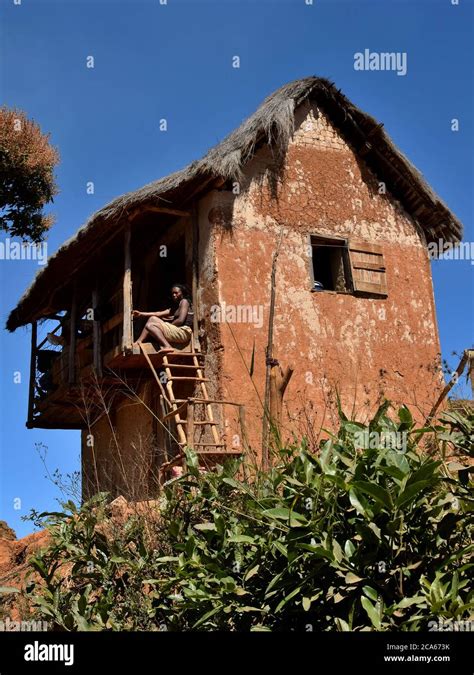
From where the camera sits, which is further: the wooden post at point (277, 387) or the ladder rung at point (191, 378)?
the ladder rung at point (191, 378)

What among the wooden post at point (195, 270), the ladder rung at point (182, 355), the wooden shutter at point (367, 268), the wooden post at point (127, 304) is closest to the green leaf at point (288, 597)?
the ladder rung at point (182, 355)

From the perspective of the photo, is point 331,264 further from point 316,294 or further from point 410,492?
point 410,492

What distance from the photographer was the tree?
1039 centimetres

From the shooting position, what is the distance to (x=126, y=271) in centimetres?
1080

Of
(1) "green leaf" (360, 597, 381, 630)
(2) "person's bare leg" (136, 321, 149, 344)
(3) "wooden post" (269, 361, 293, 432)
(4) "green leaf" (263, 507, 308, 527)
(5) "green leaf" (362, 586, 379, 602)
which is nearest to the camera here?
(1) "green leaf" (360, 597, 381, 630)

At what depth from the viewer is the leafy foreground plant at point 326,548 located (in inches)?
167

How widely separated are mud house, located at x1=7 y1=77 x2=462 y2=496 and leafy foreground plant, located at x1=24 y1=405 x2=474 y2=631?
3.92m

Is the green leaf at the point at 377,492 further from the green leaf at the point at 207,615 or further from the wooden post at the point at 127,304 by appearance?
the wooden post at the point at 127,304

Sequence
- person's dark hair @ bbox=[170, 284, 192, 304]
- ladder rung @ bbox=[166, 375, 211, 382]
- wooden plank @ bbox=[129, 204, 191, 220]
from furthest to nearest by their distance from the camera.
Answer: person's dark hair @ bbox=[170, 284, 192, 304]
wooden plank @ bbox=[129, 204, 191, 220]
ladder rung @ bbox=[166, 375, 211, 382]

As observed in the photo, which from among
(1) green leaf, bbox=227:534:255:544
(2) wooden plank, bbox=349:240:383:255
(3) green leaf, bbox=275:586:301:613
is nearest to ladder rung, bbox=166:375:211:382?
(2) wooden plank, bbox=349:240:383:255

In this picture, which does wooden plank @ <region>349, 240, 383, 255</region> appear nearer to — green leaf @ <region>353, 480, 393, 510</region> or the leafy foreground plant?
the leafy foreground plant

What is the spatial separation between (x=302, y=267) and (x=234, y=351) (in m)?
1.64

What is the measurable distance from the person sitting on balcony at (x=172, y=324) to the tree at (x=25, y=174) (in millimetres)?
1765

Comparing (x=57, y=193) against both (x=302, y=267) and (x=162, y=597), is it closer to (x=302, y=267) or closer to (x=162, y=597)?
(x=302, y=267)
